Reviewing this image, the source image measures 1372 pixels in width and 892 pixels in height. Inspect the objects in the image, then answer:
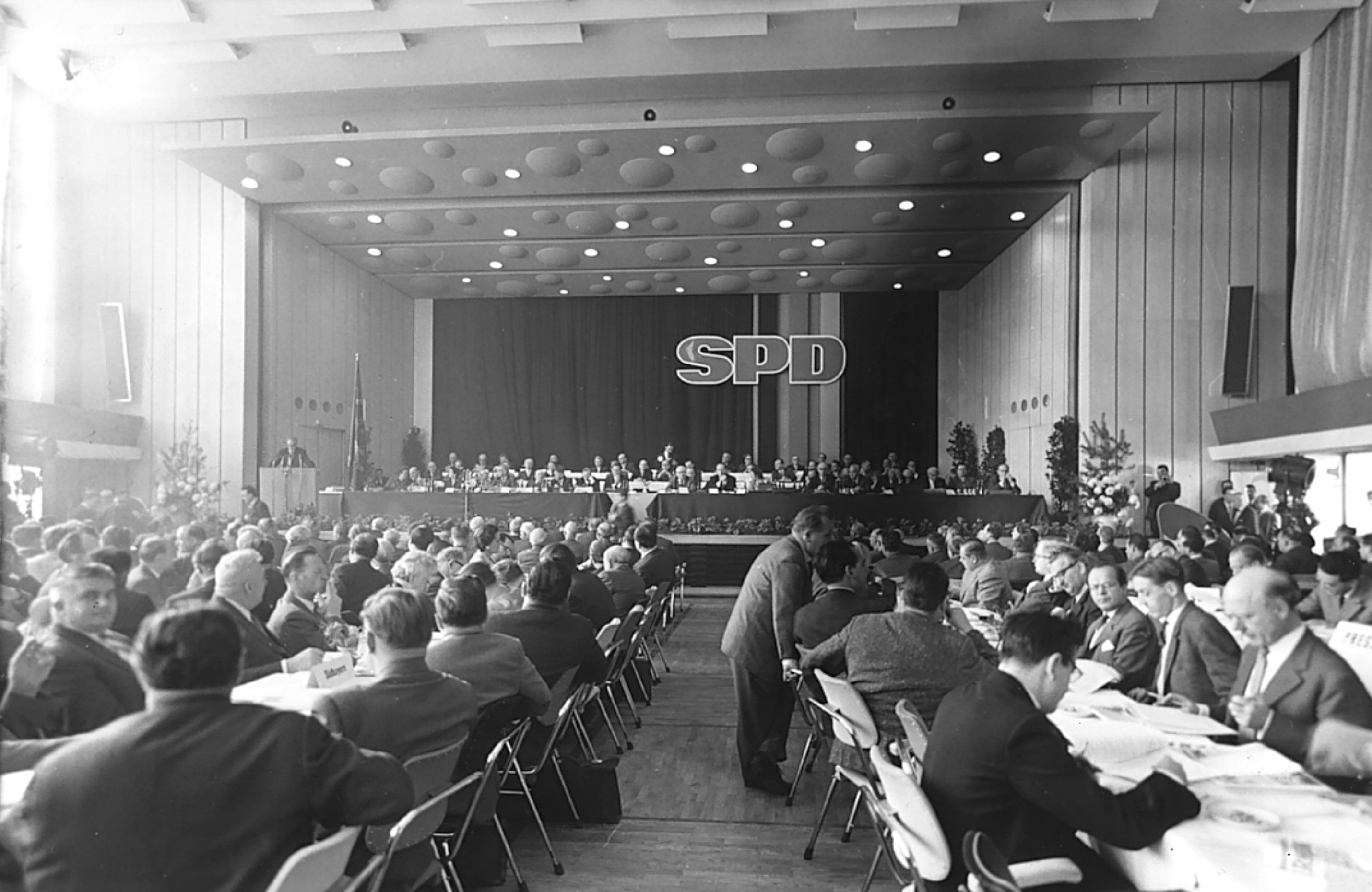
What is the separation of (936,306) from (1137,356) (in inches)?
271

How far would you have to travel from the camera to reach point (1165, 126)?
11.8m

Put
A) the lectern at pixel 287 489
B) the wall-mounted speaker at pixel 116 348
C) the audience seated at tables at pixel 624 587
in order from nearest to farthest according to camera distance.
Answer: the wall-mounted speaker at pixel 116 348
the audience seated at tables at pixel 624 587
the lectern at pixel 287 489

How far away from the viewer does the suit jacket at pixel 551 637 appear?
3656 millimetres

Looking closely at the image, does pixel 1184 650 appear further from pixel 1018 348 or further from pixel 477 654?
pixel 1018 348

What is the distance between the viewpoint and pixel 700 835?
3822mm

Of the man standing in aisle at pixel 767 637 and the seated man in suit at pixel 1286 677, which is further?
the man standing in aisle at pixel 767 637

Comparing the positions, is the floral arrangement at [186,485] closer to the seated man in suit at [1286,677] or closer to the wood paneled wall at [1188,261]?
the seated man in suit at [1286,677]

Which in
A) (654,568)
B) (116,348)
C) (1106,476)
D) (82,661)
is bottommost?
(654,568)

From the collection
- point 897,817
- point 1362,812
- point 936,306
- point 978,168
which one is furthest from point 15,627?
point 936,306

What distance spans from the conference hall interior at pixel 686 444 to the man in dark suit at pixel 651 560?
6cm

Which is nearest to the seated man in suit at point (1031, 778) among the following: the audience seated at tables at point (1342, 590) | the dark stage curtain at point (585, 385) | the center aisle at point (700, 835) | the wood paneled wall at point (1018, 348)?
the center aisle at point (700, 835)

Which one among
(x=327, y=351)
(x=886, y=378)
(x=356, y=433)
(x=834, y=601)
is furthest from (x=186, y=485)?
(x=886, y=378)

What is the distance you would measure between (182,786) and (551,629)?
2217mm

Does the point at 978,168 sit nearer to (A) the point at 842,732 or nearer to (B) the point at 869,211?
(B) the point at 869,211
